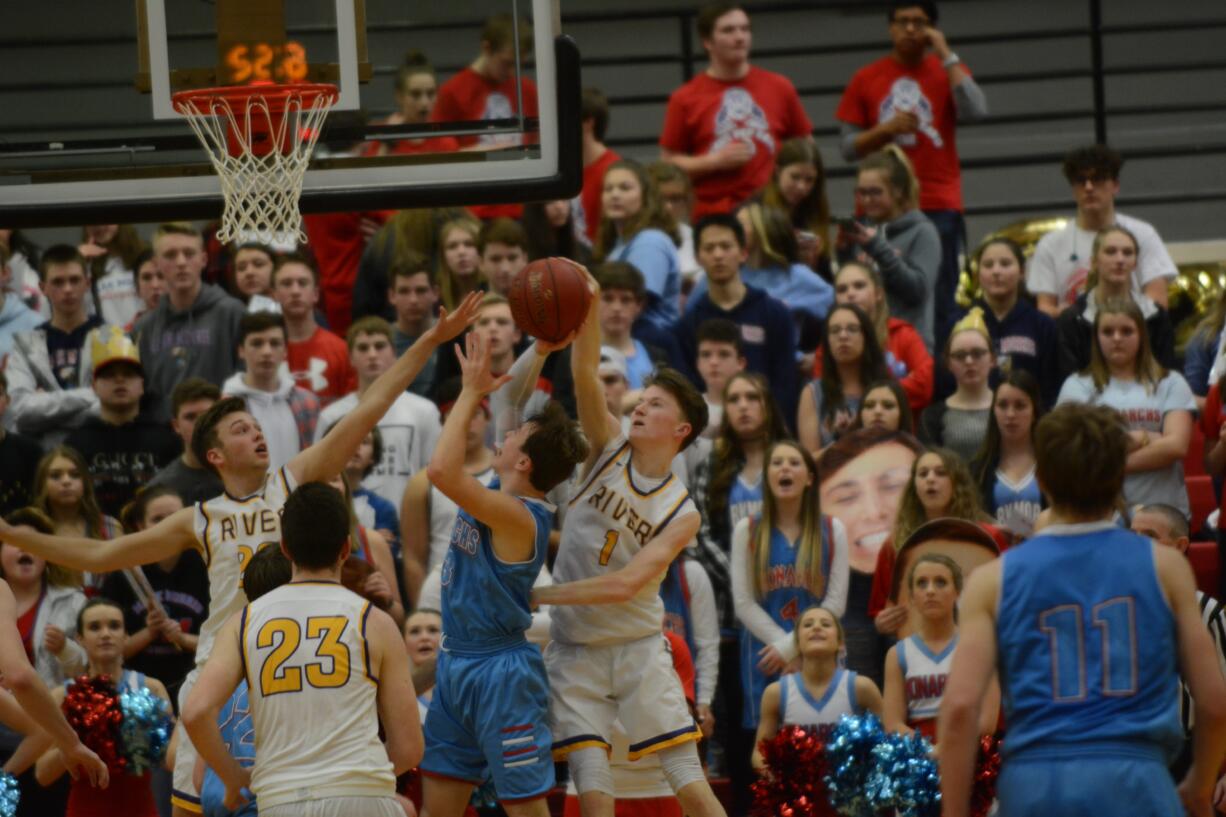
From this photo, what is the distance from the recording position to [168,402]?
33.4 feet

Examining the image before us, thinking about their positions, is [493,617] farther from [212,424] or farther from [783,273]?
[783,273]

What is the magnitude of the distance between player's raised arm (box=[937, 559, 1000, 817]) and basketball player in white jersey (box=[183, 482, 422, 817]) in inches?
64.4

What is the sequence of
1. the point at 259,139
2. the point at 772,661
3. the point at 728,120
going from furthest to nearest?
the point at 728,120 → the point at 772,661 → the point at 259,139

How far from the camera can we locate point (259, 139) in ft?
24.1

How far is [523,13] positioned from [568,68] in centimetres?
210

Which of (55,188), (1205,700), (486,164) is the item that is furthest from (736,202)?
(1205,700)

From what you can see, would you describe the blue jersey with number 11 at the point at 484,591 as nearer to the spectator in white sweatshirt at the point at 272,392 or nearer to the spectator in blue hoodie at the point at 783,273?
the spectator in white sweatshirt at the point at 272,392

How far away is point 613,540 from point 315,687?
1.62 m

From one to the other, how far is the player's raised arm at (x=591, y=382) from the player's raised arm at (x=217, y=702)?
5.71 feet

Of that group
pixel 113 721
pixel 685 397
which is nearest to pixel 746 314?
pixel 685 397

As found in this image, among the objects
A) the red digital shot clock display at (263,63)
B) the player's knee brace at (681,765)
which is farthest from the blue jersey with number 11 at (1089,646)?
the red digital shot clock display at (263,63)

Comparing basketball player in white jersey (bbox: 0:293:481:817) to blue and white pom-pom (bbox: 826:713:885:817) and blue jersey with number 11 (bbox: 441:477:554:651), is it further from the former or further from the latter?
blue and white pom-pom (bbox: 826:713:885:817)

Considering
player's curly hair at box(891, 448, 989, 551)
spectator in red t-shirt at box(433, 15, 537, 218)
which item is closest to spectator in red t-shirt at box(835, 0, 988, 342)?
spectator in red t-shirt at box(433, 15, 537, 218)

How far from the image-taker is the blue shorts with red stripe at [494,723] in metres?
6.53
